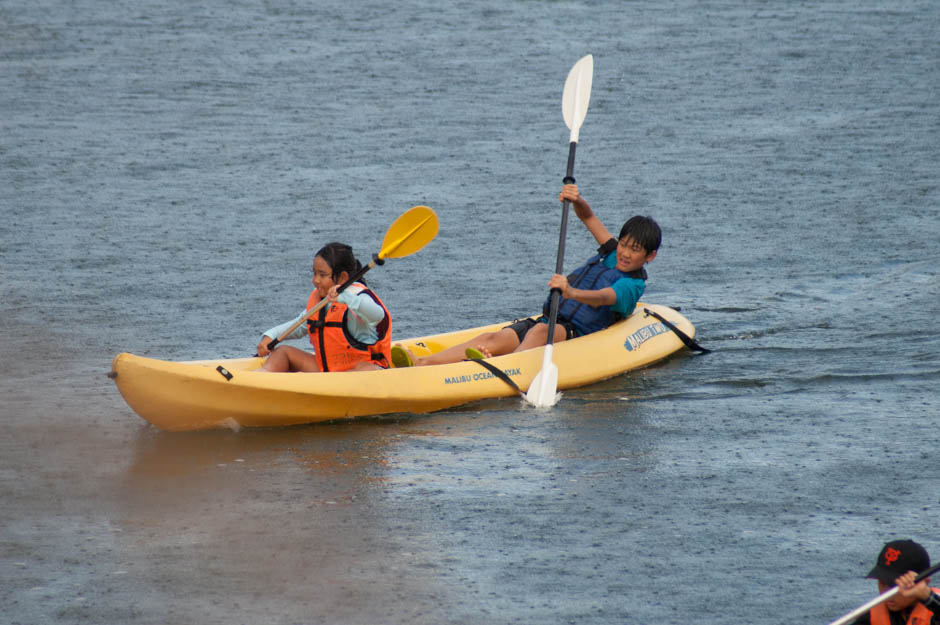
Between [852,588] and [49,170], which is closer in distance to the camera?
[852,588]

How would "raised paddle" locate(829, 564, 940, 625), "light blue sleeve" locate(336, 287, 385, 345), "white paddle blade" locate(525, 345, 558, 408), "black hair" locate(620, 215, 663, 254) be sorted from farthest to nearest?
"black hair" locate(620, 215, 663, 254) < "white paddle blade" locate(525, 345, 558, 408) < "light blue sleeve" locate(336, 287, 385, 345) < "raised paddle" locate(829, 564, 940, 625)

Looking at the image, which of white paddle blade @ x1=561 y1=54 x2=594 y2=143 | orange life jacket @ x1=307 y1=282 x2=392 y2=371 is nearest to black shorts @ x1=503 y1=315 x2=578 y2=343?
orange life jacket @ x1=307 y1=282 x2=392 y2=371

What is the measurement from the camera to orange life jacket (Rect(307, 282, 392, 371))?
727 centimetres

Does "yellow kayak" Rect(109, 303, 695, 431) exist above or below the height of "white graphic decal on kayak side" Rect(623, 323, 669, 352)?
below

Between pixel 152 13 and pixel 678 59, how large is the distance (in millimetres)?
8558

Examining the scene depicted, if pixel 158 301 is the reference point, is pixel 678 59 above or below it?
above

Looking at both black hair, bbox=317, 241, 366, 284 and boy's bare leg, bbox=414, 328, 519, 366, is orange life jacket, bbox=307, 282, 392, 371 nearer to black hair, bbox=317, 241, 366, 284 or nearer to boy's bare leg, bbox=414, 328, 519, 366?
black hair, bbox=317, 241, 366, 284

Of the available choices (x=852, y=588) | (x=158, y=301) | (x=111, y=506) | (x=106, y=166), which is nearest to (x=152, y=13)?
(x=106, y=166)

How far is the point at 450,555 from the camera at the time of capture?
5.58 meters

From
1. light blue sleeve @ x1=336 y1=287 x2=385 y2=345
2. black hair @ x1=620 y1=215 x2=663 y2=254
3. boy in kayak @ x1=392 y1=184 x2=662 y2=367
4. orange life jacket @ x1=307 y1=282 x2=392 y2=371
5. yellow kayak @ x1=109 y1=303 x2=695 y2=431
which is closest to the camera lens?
yellow kayak @ x1=109 y1=303 x2=695 y2=431

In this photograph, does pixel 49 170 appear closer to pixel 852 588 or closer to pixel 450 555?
pixel 450 555

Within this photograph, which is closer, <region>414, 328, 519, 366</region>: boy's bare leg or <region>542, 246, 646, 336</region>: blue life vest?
<region>414, 328, 519, 366</region>: boy's bare leg

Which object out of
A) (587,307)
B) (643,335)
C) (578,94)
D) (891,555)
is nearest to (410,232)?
(587,307)

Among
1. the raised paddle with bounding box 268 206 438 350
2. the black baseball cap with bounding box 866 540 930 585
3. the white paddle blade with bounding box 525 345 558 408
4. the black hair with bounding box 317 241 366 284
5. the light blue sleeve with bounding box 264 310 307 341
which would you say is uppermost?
the raised paddle with bounding box 268 206 438 350
